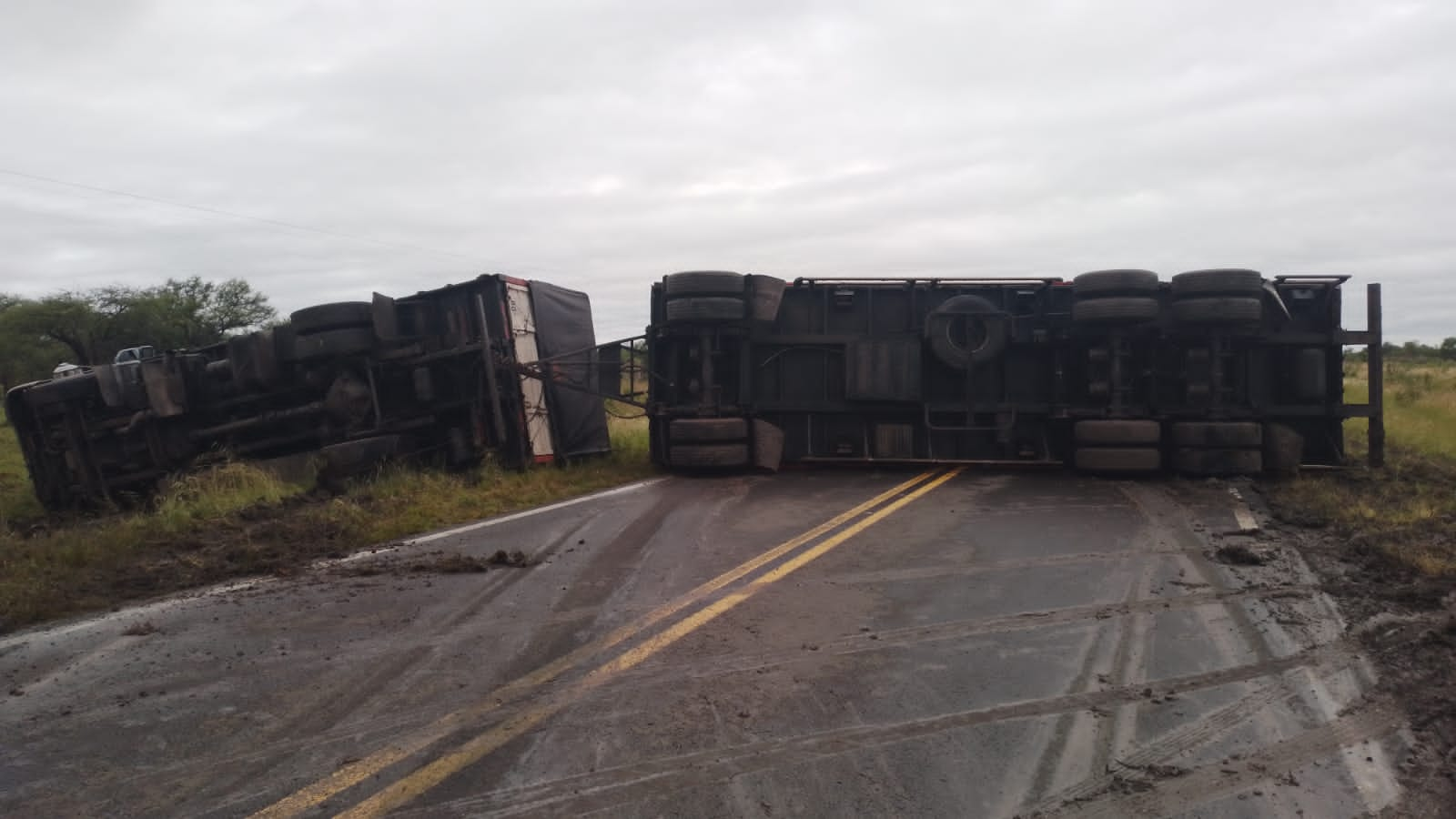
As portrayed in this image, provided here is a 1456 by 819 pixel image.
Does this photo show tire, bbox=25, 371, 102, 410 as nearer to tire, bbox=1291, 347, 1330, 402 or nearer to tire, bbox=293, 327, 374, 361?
tire, bbox=293, 327, 374, 361

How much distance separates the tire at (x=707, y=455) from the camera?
12.3 m

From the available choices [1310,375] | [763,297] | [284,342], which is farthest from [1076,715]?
[284,342]

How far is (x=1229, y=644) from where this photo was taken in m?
4.88

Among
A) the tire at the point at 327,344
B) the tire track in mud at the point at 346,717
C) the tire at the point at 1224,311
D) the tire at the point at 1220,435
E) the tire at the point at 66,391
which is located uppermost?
the tire at the point at 327,344

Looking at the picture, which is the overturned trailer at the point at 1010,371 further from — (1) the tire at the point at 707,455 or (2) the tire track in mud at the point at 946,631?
(2) the tire track in mud at the point at 946,631

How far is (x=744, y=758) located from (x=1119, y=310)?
9.88 meters

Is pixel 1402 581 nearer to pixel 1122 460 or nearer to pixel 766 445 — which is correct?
pixel 1122 460

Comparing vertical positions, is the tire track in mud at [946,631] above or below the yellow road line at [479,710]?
below

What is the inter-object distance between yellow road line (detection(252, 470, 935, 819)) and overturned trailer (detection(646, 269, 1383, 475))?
6.20 m

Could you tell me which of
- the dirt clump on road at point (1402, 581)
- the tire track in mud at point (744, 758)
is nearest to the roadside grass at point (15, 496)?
the tire track in mud at point (744, 758)

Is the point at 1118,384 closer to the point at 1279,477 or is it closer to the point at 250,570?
the point at 1279,477

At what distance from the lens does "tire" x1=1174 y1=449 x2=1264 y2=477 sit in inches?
455

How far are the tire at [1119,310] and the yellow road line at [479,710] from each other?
691 centimetres

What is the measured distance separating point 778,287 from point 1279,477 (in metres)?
6.81
